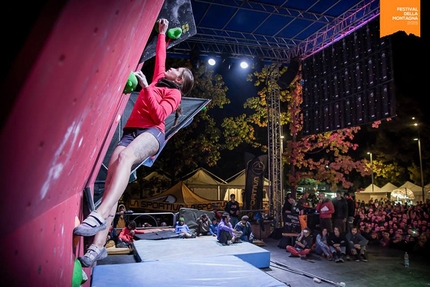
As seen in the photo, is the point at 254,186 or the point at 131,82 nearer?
the point at 131,82

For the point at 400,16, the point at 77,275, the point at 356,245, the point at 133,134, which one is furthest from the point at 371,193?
the point at 77,275

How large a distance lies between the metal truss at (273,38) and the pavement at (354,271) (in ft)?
23.5

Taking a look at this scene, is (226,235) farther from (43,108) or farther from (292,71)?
(292,71)

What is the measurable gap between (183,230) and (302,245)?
12.3 ft

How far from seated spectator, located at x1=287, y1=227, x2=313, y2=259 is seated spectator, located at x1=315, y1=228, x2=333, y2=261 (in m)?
0.22

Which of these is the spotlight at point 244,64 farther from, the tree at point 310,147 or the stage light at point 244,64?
the tree at point 310,147

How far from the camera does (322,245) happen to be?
9.11 m

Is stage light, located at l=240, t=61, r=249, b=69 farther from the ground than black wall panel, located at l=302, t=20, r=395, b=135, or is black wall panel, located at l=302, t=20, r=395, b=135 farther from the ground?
stage light, located at l=240, t=61, r=249, b=69

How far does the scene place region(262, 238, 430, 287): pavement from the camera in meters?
6.77

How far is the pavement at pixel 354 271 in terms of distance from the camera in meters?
6.77

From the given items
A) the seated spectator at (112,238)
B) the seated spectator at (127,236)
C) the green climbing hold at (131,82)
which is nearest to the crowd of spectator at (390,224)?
the seated spectator at (127,236)

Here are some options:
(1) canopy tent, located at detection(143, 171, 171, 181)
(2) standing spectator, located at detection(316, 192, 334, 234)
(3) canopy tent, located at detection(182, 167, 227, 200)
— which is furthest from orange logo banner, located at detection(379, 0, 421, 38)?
(1) canopy tent, located at detection(143, 171, 171, 181)

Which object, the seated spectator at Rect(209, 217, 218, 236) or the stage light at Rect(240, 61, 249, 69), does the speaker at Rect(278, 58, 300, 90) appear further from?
the seated spectator at Rect(209, 217, 218, 236)

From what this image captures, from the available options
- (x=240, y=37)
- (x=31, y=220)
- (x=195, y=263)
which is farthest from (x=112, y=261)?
(x=240, y=37)
